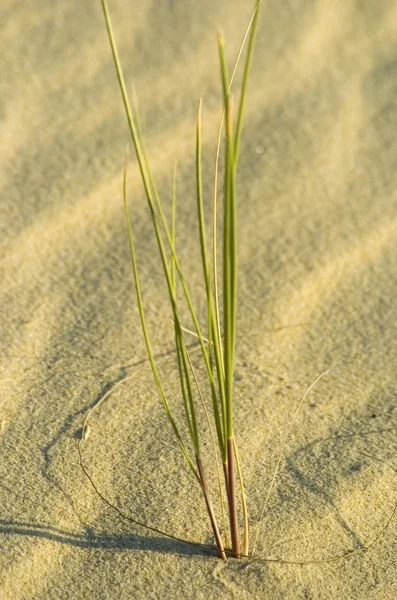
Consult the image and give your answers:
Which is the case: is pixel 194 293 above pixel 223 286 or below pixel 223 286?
below

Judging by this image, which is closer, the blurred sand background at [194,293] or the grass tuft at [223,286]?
the grass tuft at [223,286]

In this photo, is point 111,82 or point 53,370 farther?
point 111,82

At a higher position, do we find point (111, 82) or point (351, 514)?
point (111, 82)

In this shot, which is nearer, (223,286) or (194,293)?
(223,286)

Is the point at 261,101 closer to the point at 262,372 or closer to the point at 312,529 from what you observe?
the point at 262,372

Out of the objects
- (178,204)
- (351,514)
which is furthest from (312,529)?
(178,204)

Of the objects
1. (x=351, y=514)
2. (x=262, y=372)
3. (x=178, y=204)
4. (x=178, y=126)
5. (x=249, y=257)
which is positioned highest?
(x=178, y=126)

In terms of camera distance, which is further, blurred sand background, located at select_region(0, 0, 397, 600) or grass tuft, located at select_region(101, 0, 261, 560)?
blurred sand background, located at select_region(0, 0, 397, 600)

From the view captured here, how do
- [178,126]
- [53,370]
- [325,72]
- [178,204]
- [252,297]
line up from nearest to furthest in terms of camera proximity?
[53,370] → [252,297] → [178,204] → [178,126] → [325,72]
